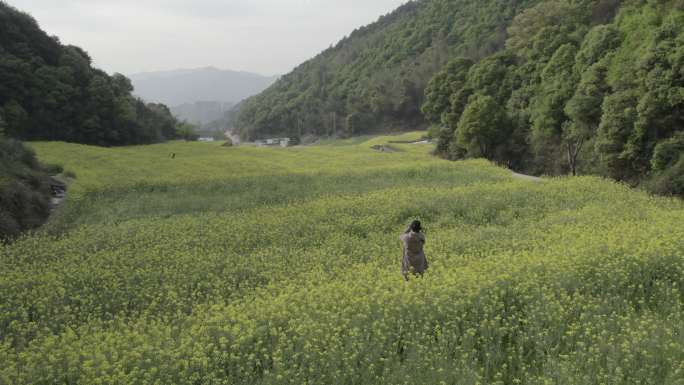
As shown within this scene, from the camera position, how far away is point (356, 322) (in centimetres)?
807

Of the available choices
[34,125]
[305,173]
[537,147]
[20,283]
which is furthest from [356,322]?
[34,125]

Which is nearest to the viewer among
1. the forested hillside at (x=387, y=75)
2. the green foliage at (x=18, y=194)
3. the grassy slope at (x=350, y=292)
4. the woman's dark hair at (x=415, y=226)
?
the grassy slope at (x=350, y=292)

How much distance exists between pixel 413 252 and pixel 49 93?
39912 mm

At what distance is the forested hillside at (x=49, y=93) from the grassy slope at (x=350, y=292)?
23242 mm

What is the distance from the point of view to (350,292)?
30.8 ft

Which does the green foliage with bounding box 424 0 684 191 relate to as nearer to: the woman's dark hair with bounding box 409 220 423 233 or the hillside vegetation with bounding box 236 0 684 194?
the hillside vegetation with bounding box 236 0 684 194

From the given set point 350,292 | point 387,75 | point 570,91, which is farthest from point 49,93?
point 387,75

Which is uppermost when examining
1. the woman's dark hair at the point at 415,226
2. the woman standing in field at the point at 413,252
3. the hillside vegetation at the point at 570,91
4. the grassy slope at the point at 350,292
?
the hillside vegetation at the point at 570,91

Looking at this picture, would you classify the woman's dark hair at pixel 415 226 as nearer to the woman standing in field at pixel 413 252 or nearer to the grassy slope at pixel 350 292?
the woman standing in field at pixel 413 252

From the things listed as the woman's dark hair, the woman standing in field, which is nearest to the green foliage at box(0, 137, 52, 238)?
the woman standing in field

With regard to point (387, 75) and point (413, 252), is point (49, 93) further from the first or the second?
point (387, 75)

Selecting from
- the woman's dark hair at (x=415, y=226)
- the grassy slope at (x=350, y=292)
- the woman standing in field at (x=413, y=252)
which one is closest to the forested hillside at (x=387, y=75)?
the grassy slope at (x=350, y=292)

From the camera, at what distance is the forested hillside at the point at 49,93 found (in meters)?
38.7

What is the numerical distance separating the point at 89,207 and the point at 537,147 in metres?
32.1
